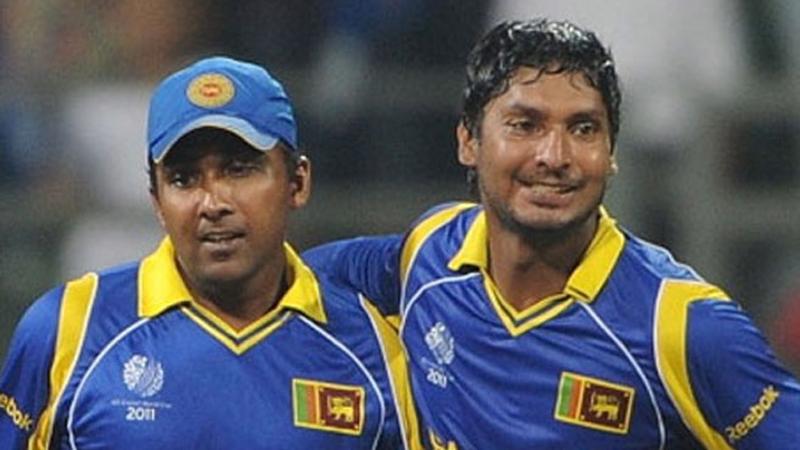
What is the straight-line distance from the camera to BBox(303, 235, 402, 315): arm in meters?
4.52

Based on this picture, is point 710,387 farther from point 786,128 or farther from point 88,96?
point 88,96

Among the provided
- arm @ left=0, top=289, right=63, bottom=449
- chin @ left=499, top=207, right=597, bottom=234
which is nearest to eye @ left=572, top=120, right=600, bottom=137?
chin @ left=499, top=207, right=597, bottom=234

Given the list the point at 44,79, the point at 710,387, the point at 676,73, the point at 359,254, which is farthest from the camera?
the point at 44,79

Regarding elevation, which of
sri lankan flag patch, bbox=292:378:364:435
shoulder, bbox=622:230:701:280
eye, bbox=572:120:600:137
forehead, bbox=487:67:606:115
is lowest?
sri lankan flag patch, bbox=292:378:364:435

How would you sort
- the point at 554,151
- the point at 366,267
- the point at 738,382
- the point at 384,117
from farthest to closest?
the point at 384,117
the point at 366,267
the point at 554,151
the point at 738,382

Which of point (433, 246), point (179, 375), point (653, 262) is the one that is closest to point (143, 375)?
point (179, 375)

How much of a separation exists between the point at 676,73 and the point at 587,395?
3.04 meters

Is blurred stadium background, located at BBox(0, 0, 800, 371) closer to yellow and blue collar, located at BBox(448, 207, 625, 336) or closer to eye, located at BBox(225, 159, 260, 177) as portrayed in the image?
yellow and blue collar, located at BBox(448, 207, 625, 336)

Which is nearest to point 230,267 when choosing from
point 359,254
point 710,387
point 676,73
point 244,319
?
point 244,319

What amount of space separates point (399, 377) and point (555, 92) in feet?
1.83

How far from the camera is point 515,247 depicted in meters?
4.36

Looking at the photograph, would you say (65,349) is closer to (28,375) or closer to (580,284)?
(28,375)

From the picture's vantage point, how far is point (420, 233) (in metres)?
4.66

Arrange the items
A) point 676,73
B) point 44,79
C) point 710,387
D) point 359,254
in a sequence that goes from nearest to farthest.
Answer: point 710,387 < point 359,254 < point 676,73 < point 44,79
